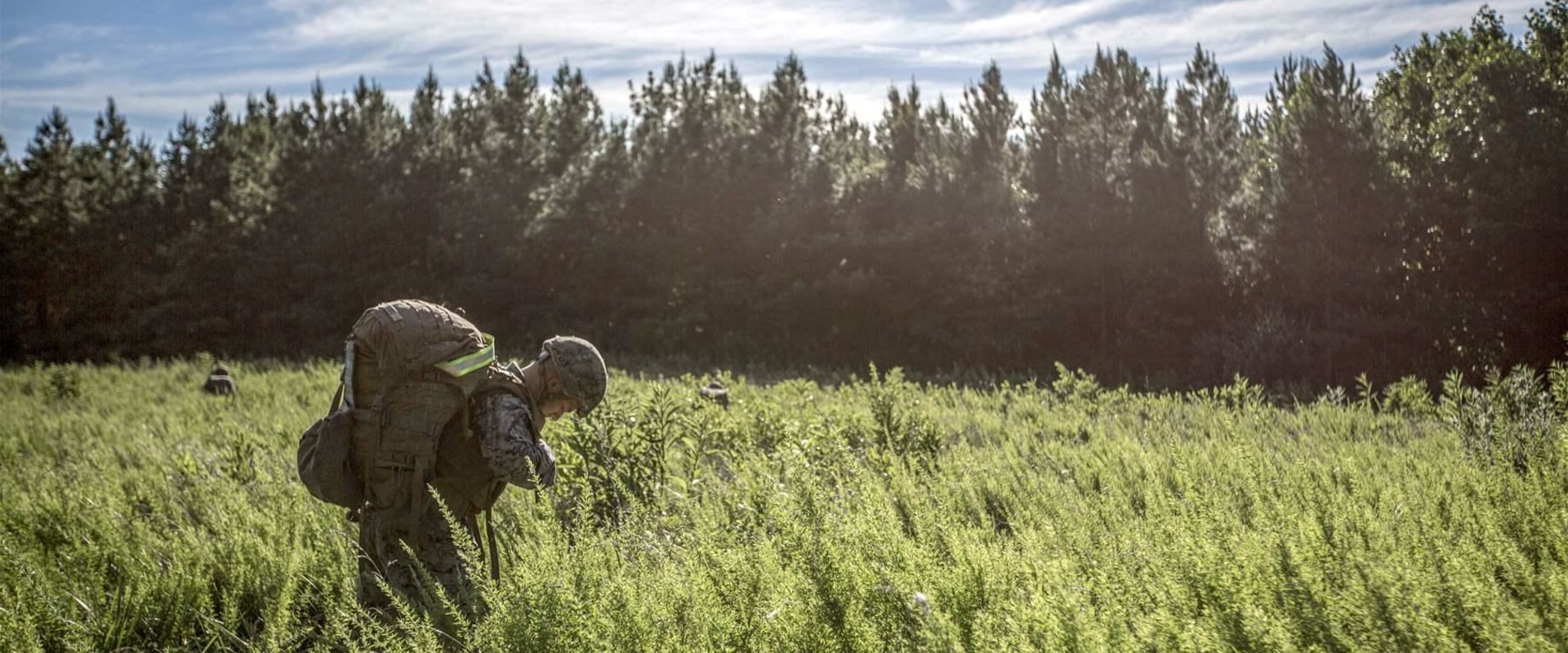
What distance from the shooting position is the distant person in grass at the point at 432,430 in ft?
13.9

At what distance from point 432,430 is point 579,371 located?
649 mm

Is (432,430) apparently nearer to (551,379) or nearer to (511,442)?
(511,442)

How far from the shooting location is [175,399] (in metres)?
15.3

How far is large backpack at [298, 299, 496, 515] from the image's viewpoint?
167 inches

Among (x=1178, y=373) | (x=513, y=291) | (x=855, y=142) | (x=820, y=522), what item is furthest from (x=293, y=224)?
(x=820, y=522)

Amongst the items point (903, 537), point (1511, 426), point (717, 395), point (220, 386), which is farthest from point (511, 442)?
point (220, 386)

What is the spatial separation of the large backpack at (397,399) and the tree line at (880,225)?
42.9 ft

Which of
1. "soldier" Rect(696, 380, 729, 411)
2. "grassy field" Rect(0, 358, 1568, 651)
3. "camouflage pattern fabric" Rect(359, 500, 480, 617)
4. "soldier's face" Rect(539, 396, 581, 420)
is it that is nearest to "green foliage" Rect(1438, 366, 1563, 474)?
"grassy field" Rect(0, 358, 1568, 651)

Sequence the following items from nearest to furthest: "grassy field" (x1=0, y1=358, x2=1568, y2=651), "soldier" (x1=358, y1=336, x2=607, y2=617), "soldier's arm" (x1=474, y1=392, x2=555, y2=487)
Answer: "grassy field" (x1=0, y1=358, x2=1568, y2=651)
"soldier's arm" (x1=474, y1=392, x2=555, y2=487)
"soldier" (x1=358, y1=336, x2=607, y2=617)

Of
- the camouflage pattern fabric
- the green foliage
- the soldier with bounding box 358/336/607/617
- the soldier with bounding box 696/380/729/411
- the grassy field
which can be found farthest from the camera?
the soldier with bounding box 696/380/729/411

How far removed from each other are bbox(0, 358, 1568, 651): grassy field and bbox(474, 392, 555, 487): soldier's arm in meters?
0.23

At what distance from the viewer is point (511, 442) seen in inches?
168

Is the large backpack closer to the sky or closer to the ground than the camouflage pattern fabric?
closer to the sky

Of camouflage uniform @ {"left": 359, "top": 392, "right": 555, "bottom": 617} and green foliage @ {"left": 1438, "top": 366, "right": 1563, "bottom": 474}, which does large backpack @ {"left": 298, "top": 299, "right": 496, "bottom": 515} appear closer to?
camouflage uniform @ {"left": 359, "top": 392, "right": 555, "bottom": 617}
